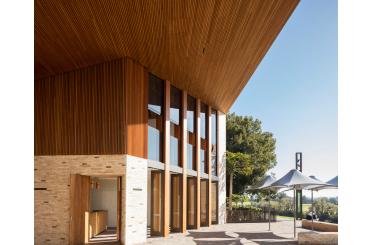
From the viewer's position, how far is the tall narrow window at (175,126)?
15211 millimetres

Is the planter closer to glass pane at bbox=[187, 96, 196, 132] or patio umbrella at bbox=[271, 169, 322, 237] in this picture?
glass pane at bbox=[187, 96, 196, 132]

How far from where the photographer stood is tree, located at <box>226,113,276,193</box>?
36062 millimetres

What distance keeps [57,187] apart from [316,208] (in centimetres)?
2180

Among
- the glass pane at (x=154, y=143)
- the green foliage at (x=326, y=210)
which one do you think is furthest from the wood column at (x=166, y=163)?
the green foliage at (x=326, y=210)

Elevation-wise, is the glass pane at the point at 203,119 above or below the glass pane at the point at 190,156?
above

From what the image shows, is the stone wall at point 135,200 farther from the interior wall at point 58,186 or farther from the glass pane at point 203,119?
the glass pane at point 203,119

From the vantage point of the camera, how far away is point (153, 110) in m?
13.8

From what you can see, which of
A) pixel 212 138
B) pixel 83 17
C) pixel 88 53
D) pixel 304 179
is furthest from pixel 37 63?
pixel 212 138

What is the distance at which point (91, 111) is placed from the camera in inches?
466

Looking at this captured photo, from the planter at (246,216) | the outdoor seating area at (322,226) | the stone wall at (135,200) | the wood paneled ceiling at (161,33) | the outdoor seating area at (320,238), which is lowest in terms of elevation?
the planter at (246,216)

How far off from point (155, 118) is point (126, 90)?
2450mm

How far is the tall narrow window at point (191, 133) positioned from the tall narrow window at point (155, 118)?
303 centimetres

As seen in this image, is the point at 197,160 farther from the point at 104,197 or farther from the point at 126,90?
the point at 126,90

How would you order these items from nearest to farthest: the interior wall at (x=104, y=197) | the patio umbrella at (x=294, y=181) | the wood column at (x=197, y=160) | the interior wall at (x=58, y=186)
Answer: the interior wall at (x=58, y=186), the patio umbrella at (x=294, y=181), the wood column at (x=197, y=160), the interior wall at (x=104, y=197)
